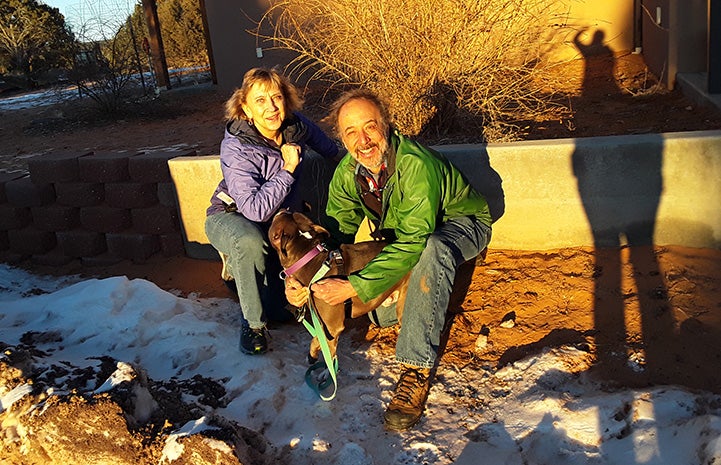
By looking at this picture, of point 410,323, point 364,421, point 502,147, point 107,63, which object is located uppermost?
point 107,63

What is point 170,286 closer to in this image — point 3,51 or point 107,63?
point 107,63

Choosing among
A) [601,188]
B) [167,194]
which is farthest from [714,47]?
[167,194]

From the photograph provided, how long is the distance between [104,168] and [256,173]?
2431 mm

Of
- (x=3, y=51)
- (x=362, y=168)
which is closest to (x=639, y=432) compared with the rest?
(x=362, y=168)

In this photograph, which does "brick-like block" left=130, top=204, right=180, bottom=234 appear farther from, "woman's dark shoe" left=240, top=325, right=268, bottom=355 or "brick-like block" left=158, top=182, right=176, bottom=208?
"woman's dark shoe" left=240, top=325, right=268, bottom=355

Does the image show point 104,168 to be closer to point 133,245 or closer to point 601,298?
point 133,245

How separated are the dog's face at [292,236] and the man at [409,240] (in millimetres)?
167

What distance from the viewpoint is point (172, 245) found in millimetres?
5613

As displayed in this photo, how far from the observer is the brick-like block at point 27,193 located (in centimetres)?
602

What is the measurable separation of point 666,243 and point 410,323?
2059 mm

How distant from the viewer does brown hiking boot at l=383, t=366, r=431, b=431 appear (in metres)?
3.09

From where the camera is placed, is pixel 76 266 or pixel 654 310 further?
pixel 76 266

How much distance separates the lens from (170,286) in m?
5.21

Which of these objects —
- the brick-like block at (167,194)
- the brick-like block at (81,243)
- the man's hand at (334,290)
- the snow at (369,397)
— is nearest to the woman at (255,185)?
the snow at (369,397)
